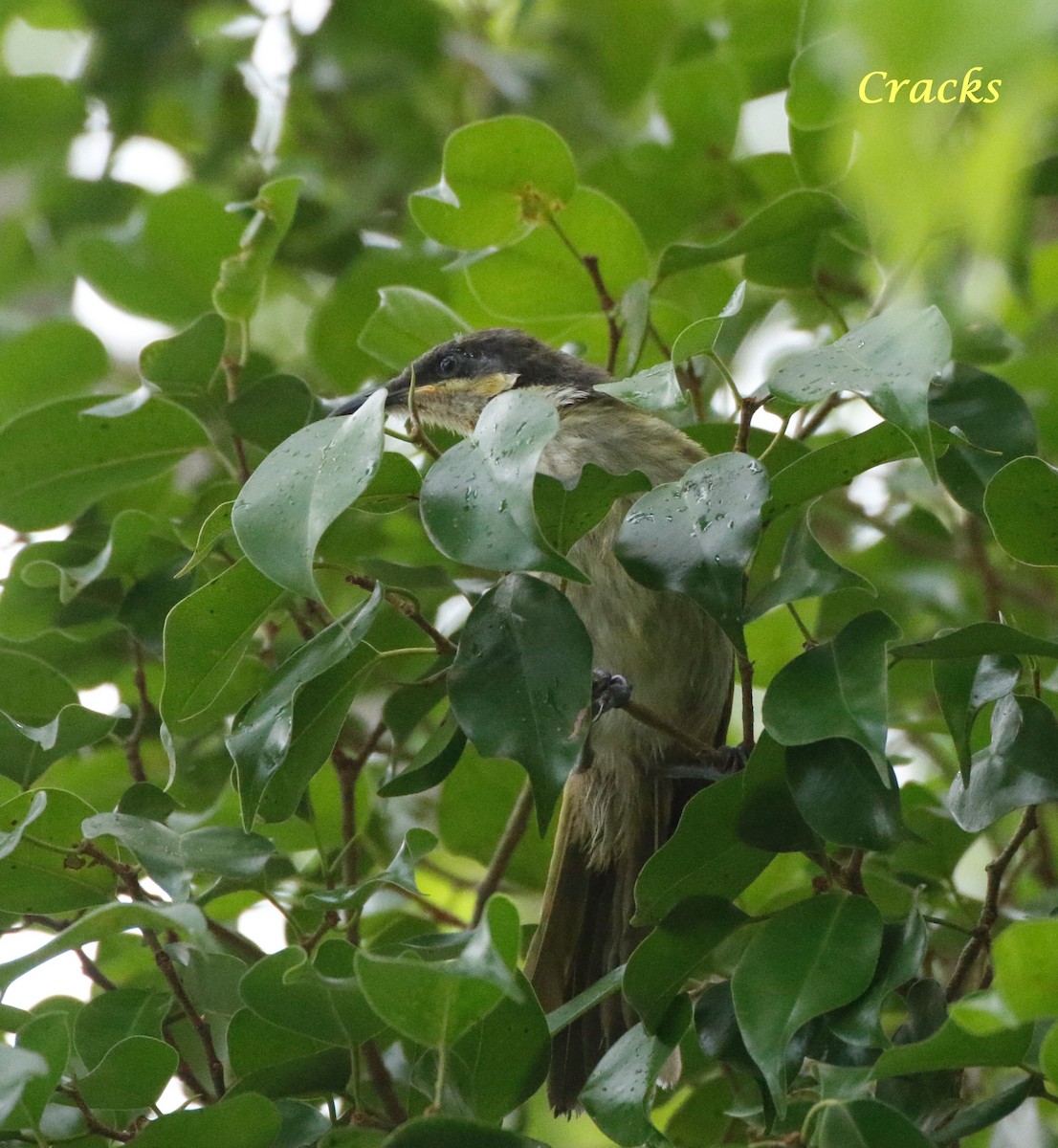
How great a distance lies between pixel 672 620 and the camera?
7.26ft

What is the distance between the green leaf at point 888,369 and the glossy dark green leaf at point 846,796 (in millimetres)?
311

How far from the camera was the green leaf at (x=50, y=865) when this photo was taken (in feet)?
4.34

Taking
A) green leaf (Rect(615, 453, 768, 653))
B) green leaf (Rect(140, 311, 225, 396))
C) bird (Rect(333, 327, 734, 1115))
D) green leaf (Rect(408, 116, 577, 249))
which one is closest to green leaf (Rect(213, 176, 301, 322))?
green leaf (Rect(140, 311, 225, 396))

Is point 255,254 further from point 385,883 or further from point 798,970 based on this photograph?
point 798,970

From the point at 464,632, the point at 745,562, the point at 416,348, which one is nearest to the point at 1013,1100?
the point at 745,562

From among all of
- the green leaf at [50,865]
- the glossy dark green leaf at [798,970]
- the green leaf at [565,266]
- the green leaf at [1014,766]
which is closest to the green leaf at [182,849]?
the green leaf at [50,865]

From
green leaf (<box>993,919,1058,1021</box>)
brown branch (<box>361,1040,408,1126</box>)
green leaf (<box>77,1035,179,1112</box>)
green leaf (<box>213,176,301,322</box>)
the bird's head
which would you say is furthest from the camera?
the bird's head

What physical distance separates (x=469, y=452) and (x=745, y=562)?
9.9 inches

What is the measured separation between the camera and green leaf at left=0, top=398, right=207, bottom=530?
1707 millimetres

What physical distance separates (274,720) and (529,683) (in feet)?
0.81

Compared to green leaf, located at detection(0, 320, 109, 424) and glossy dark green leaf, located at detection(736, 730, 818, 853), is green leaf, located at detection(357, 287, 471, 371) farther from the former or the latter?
glossy dark green leaf, located at detection(736, 730, 818, 853)

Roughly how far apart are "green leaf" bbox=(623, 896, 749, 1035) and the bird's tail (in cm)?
52

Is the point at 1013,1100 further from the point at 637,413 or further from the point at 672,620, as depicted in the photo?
the point at 637,413

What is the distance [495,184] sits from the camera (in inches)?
73.0
